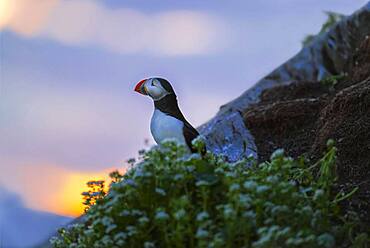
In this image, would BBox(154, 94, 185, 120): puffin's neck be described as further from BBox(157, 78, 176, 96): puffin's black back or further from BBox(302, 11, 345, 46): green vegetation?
BBox(302, 11, 345, 46): green vegetation

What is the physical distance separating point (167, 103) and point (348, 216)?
131cm

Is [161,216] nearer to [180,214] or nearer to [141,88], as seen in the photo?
[180,214]

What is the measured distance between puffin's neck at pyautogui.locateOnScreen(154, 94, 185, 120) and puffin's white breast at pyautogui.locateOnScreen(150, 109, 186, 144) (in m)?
0.03

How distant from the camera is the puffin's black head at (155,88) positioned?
14.9ft

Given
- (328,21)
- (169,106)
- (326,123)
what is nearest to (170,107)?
(169,106)

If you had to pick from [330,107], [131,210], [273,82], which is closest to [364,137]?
[330,107]

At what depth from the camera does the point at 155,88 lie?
4543 mm

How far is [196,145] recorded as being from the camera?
3545mm

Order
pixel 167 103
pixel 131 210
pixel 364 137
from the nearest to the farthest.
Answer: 1. pixel 131 210
2. pixel 167 103
3. pixel 364 137

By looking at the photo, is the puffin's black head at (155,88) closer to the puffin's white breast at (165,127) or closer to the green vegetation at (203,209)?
the puffin's white breast at (165,127)

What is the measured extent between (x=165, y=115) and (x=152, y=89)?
0.21 m

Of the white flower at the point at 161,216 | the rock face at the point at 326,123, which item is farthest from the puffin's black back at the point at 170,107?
the white flower at the point at 161,216

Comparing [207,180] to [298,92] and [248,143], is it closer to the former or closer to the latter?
[248,143]

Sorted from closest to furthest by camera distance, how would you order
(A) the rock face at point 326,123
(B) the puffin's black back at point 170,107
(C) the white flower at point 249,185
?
(C) the white flower at point 249,185 → (B) the puffin's black back at point 170,107 → (A) the rock face at point 326,123
